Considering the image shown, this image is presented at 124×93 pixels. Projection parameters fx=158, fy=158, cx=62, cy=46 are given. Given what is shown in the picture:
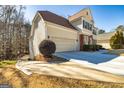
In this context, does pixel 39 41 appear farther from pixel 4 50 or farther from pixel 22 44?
pixel 4 50

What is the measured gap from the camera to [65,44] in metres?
13.2

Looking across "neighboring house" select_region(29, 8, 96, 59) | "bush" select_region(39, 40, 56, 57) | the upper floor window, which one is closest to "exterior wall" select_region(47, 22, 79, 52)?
"neighboring house" select_region(29, 8, 96, 59)

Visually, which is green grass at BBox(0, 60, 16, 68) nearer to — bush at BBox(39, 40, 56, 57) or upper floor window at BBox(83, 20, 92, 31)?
bush at BBox(39, 40, 56, 57)

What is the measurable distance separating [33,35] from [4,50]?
2878mm

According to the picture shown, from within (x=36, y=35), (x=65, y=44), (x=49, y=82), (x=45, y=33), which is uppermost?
(x=45, y=33)

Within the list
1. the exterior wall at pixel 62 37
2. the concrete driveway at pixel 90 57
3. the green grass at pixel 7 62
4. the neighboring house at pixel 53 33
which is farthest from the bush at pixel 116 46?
the green grass at pixel 7 62

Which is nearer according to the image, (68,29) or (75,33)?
(68,29)

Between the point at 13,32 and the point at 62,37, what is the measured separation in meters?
3.89

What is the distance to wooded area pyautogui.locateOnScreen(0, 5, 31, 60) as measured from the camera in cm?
1152

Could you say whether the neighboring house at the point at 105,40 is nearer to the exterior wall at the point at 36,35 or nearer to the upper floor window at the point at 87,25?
the upper floor window at the point at 87,25

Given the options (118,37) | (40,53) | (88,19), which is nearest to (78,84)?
(40,53)

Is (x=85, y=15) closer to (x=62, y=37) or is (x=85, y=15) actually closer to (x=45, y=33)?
(x=62, y=37)

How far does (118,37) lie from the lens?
62.8 feet

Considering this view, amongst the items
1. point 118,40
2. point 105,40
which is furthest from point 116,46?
point 105,40
